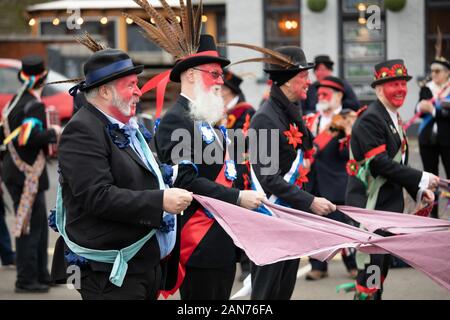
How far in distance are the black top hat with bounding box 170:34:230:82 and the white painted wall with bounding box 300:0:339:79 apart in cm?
1403

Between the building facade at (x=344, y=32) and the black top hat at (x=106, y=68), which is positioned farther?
the building facade at (x=344, y=32)

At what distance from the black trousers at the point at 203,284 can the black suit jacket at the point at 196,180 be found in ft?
0.17

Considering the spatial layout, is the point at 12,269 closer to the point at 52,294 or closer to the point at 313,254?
the point at 52,294

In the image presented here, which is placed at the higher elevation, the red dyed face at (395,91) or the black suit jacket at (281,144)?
the red dyed face at (395,91)

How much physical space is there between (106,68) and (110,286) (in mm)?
1116

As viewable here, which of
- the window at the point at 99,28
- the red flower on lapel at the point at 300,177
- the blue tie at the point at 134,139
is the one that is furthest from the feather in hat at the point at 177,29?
the window at the point at 99,28

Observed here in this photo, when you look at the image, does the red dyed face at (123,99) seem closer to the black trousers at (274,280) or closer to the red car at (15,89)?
the black trousers at (274,280)

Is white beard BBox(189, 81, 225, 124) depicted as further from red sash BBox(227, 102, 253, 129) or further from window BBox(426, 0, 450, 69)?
window BBox(426, 0, 450, 69)

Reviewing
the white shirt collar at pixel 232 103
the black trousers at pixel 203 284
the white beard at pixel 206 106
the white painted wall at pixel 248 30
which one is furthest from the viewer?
the white painted wall at pixel 248 30

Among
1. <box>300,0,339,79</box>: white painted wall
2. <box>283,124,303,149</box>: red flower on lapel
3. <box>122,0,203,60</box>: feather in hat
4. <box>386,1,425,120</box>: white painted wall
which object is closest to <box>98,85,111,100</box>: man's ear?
<box>122,0,203,60</box>: feather in hat

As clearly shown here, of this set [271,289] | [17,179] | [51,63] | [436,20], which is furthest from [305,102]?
[51,63]

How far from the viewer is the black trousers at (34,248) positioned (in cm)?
856

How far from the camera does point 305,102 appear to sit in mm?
11344

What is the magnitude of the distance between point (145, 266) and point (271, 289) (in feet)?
5.95
